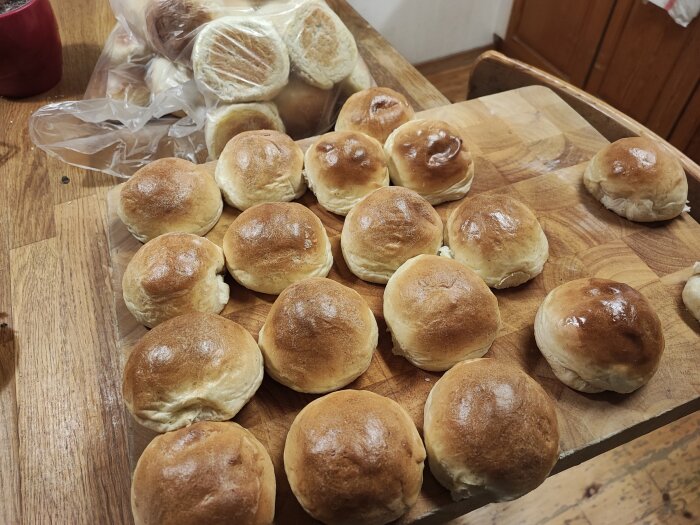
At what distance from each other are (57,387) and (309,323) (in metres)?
0.82

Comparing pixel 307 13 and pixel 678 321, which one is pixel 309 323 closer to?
pixel 678 321

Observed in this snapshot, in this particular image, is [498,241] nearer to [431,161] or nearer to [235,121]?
[431,161]

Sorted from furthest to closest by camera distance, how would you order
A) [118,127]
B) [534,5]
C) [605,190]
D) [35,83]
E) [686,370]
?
1. [534,5]
2. [35,83]
3. [118,127]
4. [605,190]
5. [686,370]

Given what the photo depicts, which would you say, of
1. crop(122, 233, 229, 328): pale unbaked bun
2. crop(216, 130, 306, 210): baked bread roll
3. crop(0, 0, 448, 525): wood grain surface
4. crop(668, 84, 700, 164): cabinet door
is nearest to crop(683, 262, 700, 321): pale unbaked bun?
crop(216, 130, 306, 210): baked bread roll

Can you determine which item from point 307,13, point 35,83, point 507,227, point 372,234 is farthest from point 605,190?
point 35,83

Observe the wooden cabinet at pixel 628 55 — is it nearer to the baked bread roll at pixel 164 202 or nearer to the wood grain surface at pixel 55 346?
the baked bread roll at pixel 164 202

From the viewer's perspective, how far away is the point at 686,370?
4.86ft

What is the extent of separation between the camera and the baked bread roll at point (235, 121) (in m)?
1.98

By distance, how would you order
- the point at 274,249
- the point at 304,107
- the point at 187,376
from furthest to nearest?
the point at 304,107 → the point at 274,249 → the point at 187,376

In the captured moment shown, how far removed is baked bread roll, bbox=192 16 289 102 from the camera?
74.9 inches

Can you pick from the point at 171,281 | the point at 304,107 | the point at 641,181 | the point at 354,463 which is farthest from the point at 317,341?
the point at 641,181

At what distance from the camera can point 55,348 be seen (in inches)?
63.7

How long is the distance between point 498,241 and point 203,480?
1.04 metres

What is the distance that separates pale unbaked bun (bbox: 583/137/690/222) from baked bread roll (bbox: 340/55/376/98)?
1.00m
